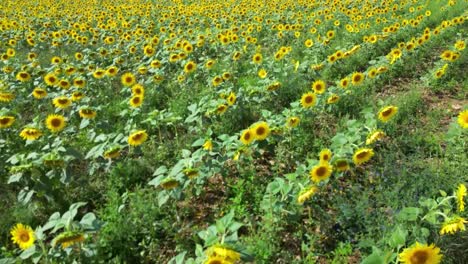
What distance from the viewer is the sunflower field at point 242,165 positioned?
272cm

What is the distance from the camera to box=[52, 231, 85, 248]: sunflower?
2.40m

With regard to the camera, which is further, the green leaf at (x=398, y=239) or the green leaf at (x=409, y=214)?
the green leaf at (x=409, y=214)

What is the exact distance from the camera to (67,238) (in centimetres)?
243

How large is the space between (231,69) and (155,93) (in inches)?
57.8

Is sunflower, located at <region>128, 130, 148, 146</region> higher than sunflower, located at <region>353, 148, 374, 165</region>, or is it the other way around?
sunflower, located at <region>128, 130, 148, 146</region>

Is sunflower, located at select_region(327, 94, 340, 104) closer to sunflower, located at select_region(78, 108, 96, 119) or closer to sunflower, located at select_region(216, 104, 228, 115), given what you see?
sunflower, located at select_region(216, 104, 228, 115)

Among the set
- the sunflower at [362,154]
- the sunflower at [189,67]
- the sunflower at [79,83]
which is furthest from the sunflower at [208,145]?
the sunflower at [79,83]

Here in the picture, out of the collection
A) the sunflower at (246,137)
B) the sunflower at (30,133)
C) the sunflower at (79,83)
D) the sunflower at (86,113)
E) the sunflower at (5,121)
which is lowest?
the sunflower at (246,137)

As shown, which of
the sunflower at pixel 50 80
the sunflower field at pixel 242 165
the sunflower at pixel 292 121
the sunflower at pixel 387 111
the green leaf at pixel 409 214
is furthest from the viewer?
the sunflower at pixel 50 80

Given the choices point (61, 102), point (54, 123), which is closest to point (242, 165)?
point (54, 123)

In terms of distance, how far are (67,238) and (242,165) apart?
193cm

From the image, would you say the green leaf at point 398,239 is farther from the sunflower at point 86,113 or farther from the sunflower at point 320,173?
the sunflower at point 86,113

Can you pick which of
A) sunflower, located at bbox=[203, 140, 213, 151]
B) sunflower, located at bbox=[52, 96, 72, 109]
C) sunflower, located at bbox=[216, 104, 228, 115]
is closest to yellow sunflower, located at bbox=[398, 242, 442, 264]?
sunflower, located at bbox=[203, 140, 213, 151]

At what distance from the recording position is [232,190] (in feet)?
12.1
